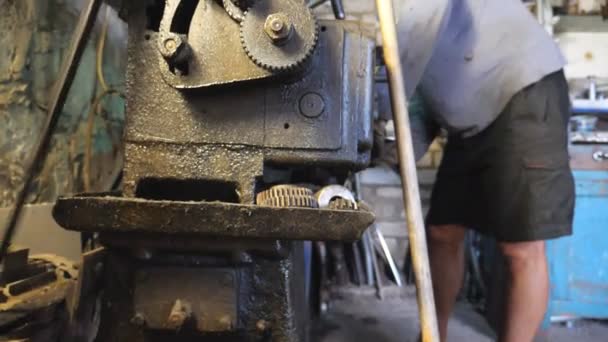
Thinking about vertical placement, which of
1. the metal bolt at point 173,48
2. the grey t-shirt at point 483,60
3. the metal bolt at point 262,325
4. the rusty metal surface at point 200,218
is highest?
the grey t-shirt at point 483,60

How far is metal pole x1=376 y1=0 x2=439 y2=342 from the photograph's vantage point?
733 mm

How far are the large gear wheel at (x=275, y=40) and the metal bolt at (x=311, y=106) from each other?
62mm

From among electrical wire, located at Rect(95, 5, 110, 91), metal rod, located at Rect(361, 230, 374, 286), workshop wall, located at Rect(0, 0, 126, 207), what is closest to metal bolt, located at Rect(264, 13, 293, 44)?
workshop wall, located at Rect(0, 0, 126, 207)

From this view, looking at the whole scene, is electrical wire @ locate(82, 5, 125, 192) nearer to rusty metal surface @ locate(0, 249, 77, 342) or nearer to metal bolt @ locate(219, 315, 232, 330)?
rusty metal surface @ locate(0, 249, 77, 342)

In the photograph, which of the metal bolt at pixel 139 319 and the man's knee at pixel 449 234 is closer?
the metal bolt at pixel 139 319

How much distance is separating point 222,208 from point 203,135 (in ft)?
0.46

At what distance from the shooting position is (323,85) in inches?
26.9

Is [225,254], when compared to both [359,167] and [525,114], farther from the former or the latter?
[525,114]

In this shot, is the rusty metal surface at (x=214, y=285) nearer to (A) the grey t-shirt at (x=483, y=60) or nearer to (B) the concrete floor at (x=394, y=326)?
(A) the grey t-shirt at (x=483, y=60)

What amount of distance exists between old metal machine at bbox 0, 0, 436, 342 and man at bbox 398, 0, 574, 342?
50cm

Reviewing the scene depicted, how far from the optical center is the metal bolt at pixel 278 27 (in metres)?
0.61

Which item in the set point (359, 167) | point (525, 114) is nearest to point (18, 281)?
point (359, 167)

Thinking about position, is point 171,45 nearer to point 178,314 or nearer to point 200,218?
point 200,218

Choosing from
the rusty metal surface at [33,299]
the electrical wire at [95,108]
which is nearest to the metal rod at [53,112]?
the rusty metal surface at [33,299]
